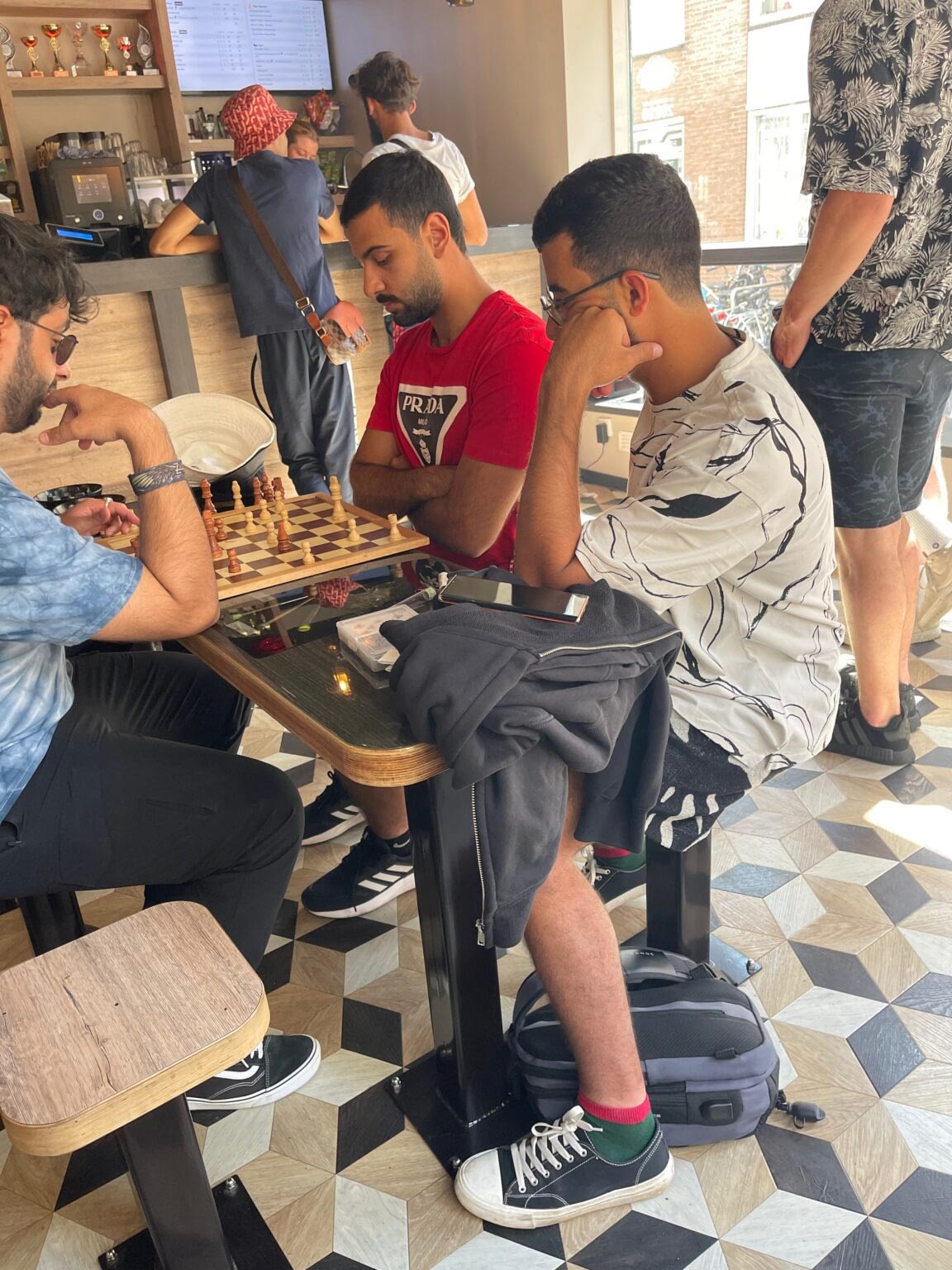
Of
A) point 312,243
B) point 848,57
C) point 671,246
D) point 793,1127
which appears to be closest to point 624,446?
point 312,243

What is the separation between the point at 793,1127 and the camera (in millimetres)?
1456

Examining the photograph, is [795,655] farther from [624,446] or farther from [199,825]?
[624,446]

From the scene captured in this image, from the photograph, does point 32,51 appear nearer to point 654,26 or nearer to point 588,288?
point 654,26

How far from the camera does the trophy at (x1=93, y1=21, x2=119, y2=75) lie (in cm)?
529

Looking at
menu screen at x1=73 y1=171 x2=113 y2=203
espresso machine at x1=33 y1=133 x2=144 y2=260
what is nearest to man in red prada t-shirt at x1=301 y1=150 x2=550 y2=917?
espresso machine at x1=33 y1=133 x2=144 y2=260

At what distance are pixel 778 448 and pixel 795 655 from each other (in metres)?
0.31

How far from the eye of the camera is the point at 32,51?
5.29 m

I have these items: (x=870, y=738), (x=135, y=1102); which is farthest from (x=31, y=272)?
(x=870, y=738)

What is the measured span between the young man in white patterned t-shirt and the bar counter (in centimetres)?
222

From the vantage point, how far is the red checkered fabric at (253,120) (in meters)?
3.18

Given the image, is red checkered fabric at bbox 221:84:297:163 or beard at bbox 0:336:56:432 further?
red checkered fabric at bbox 221:84:297:163

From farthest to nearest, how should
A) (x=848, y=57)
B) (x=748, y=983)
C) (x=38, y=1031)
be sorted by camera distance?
(x=848, y=57) < (x=748, y=983) < (x=38, y=1031)

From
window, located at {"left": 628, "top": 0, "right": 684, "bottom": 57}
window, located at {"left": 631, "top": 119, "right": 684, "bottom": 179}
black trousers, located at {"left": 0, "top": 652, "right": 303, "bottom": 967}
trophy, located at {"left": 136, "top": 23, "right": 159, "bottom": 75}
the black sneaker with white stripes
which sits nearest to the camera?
black trousers, located at {"left": 0, "top": 652, "right": 303, "bottom": 967}

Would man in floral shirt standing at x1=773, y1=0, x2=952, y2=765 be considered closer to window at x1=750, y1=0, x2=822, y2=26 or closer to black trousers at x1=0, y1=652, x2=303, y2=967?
black trousers at x1=0, y1=652, x2=303, y2=967
